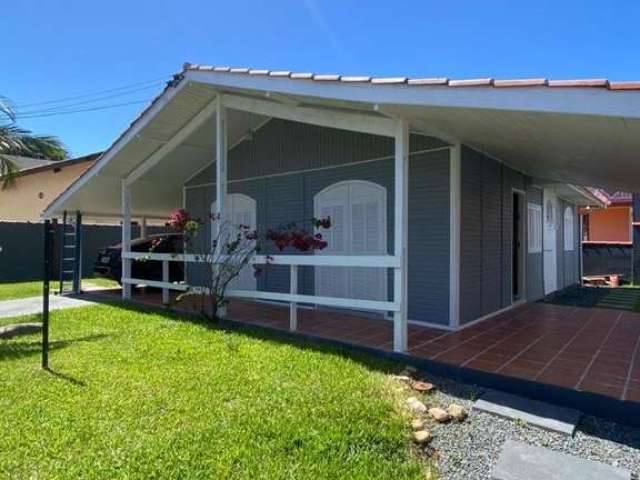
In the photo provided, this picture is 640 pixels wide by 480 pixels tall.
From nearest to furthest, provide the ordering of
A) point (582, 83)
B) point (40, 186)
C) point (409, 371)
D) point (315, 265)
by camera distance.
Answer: point (582, 83) → point (409, 371) → point (315, 265) → point (40, 186)

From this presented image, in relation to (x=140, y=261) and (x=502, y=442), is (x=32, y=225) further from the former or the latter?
(x=502, y=442)

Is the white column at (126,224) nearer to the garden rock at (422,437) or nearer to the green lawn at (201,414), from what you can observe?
the green lawn at (201,414)

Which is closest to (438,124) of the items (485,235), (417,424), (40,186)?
(485,235)

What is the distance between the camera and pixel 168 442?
10.2ft

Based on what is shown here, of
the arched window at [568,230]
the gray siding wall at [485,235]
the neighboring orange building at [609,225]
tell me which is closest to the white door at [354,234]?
the gray siding wall at [485,235]

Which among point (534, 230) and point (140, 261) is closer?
point (534, 230)

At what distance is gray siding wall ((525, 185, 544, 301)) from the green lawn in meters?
5.78

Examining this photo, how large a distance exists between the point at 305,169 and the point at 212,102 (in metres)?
2.02

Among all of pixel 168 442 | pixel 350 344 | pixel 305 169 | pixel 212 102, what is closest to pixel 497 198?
pixel 305 169

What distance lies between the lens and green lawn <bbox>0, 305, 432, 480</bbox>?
9.41ft

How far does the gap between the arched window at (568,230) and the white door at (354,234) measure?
817 centimetres

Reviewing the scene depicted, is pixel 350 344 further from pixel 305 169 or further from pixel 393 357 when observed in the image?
pixel 305 169

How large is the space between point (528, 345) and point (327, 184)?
13.8 feet

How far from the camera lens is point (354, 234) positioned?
7625 mm
